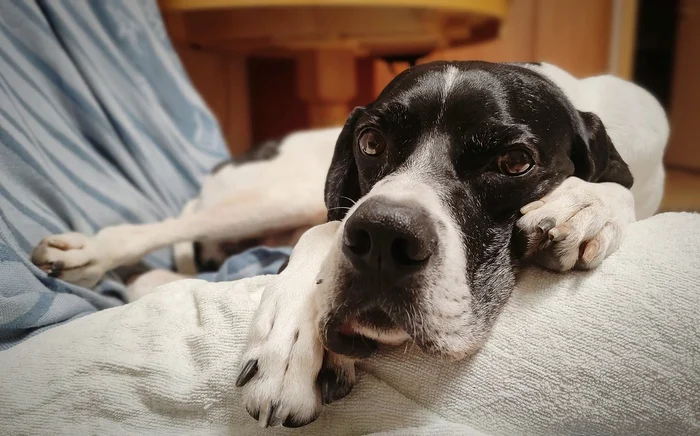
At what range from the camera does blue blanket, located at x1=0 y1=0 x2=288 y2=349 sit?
126 cm

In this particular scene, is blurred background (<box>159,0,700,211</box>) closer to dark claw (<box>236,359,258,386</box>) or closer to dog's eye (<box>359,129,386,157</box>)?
dog's eye (<box>359,129,386,157</box>)

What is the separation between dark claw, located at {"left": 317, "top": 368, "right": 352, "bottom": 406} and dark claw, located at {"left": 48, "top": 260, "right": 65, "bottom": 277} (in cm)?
87

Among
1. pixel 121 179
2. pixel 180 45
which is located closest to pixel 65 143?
pixel 121 179

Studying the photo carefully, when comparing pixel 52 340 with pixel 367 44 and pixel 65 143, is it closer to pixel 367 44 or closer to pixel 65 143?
pixel 65 143

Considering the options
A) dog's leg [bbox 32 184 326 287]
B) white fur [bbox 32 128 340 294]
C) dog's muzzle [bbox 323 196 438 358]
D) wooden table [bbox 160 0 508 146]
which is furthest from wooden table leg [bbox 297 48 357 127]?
Result: dog's muzzle [bbox 323 196 438 358]

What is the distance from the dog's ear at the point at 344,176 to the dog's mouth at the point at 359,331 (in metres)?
0.50

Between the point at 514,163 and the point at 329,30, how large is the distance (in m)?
1.87

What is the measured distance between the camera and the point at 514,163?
1040mm

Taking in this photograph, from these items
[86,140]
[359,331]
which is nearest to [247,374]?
[359,331]

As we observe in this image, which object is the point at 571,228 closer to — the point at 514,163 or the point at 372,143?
the point at 514,163

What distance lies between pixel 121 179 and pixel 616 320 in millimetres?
1611

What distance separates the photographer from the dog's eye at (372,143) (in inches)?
45.8

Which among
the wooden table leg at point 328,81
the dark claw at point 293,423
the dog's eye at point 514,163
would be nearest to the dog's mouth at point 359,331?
the dark claw at point 293,423

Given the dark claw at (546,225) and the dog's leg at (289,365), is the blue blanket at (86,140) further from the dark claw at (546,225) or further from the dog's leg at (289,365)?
the dark claw at (546,225)
